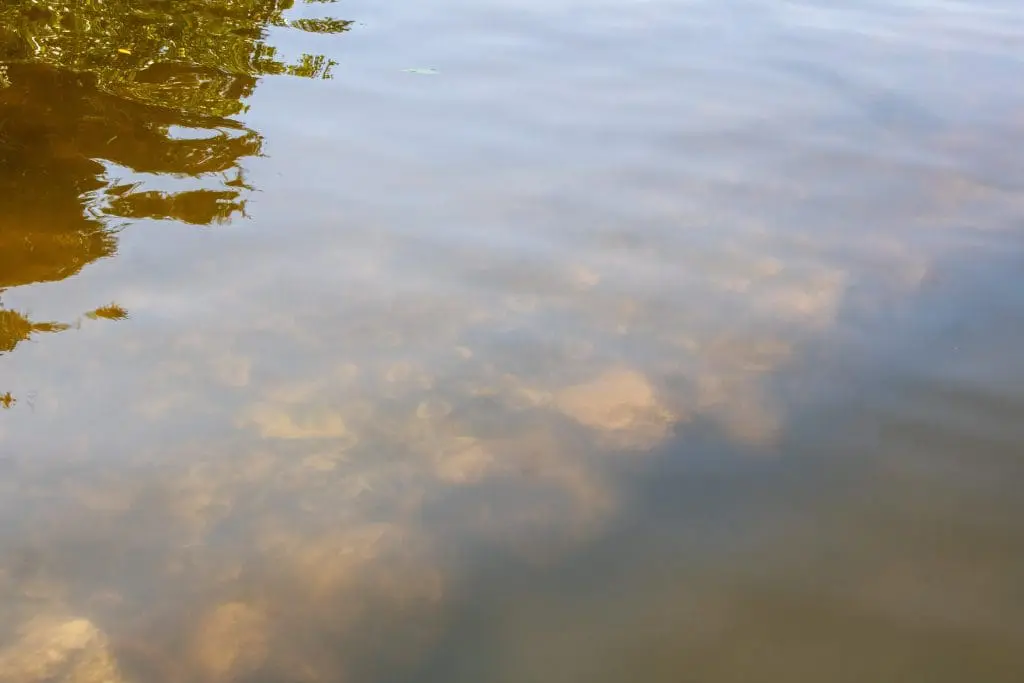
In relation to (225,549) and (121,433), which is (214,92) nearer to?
(121,433)

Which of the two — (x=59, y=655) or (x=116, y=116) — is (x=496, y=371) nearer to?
(x=59, y=655)

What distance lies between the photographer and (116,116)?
357cm

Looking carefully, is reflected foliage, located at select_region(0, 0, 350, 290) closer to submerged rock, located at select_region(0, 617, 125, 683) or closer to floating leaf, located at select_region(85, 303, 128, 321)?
floating leaf, located at select_region(85, 303, 128, 321)

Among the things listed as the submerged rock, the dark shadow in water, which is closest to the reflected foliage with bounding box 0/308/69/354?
the dark shadow in water

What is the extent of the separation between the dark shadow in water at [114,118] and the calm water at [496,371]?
0.02 metres

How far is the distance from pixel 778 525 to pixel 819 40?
3.63 meters

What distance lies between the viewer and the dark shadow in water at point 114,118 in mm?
2896

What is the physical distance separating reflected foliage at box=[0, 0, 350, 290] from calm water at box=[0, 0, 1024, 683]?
0.02 meters

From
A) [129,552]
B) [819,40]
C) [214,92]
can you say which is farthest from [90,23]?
[819,40]

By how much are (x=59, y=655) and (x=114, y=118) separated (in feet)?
8.00

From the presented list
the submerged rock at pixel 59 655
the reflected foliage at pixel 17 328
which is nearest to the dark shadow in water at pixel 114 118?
the reflected foliage at pixel 17 328

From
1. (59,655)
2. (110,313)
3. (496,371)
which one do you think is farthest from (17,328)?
(496,371)

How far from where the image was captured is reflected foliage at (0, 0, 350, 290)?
115 inches

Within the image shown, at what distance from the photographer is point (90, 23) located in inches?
173
